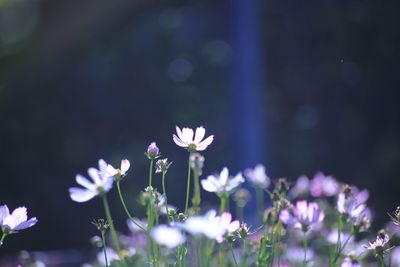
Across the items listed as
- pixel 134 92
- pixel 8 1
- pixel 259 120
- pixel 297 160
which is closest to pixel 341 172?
pixel 297 160

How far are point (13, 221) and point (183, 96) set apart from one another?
361 centimetres

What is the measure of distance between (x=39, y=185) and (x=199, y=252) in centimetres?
378

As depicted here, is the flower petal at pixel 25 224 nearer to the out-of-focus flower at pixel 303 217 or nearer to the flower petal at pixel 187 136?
the flower petal at pixel 187 136

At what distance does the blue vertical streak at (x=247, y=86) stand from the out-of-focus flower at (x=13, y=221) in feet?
8.84

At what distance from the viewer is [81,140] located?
4.91 metres

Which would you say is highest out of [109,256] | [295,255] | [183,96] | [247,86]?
[183,96]

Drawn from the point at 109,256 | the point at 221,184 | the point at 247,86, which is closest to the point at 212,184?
the point at 221,184

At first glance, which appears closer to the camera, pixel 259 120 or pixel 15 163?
pixel 259 120

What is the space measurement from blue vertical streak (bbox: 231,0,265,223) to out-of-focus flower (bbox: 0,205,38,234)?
8.84ft

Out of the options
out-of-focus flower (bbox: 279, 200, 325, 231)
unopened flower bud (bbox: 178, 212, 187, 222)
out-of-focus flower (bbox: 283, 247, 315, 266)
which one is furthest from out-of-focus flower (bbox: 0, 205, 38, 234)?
out-of-focus flower (bbox: 283, 247, 315, 266)

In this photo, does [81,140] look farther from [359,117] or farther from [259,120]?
[359,117]

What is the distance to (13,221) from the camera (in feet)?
3.81

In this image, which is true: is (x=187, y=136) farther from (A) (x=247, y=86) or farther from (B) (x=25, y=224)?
(A) (x=247, y=86)

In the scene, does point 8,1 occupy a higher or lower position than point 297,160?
higher
